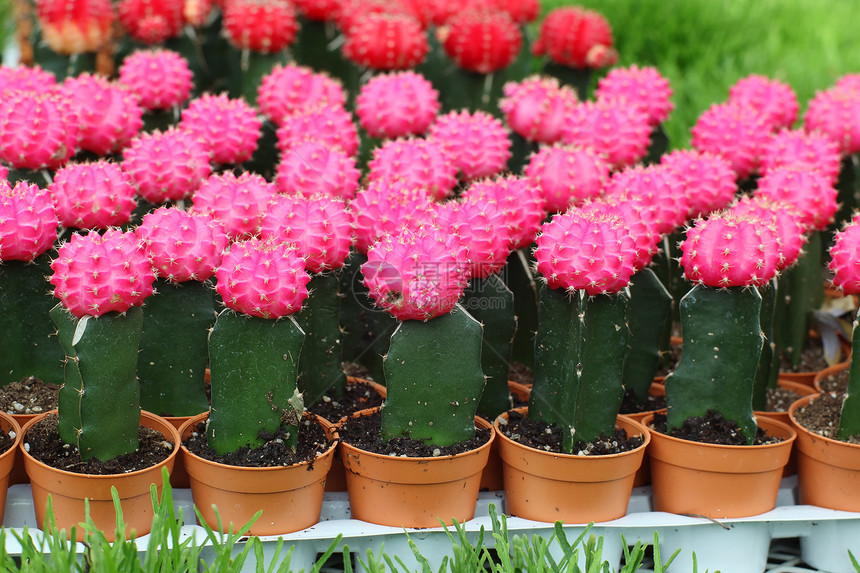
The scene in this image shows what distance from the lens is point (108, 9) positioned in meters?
3.33

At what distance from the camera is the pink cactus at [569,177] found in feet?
7.54

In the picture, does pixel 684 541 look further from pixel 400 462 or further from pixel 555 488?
pixel 400 462

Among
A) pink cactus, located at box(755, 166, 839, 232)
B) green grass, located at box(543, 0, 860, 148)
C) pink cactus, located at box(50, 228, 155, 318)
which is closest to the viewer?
pink cactus, located at box(50, 228, 155, 318)

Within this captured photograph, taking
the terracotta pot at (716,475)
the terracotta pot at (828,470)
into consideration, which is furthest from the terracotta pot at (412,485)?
the terracotta pot at (828,470)

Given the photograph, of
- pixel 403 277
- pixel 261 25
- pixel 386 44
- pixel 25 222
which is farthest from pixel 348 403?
pixel 261 25

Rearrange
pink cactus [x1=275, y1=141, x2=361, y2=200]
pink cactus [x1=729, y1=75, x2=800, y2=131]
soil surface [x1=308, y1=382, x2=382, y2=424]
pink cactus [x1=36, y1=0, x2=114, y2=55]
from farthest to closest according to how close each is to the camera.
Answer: pink cactus [x1=36, y1=0, x2=114, y2=55], pink cactus [x1=729, y1=75, x2=800, y2=131], pink cactus [x1=275, y1=141, x2=361, y2=200], soil surface [x1=308, y1=382, x2=382, y2=424]

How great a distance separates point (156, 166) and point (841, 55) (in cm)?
421

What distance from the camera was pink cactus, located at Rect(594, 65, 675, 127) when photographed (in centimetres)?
286

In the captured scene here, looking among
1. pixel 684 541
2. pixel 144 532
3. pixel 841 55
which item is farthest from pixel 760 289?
pixel 841 55

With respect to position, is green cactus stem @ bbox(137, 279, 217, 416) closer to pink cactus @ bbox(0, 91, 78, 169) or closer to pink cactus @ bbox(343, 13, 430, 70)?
pink cactus @ bbox(0, 91, 78, 169)

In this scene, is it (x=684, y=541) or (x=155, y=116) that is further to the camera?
(x=155, y=116)

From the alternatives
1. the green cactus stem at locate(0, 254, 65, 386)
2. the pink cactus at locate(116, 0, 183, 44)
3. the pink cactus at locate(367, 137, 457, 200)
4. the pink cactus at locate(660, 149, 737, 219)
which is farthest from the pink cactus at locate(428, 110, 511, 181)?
the pink cactus at locate(116, 0, 183, 44)

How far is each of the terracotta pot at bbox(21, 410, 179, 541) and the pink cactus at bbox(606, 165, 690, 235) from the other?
1.23 metres

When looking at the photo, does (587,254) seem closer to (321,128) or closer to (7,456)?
(321,128)
